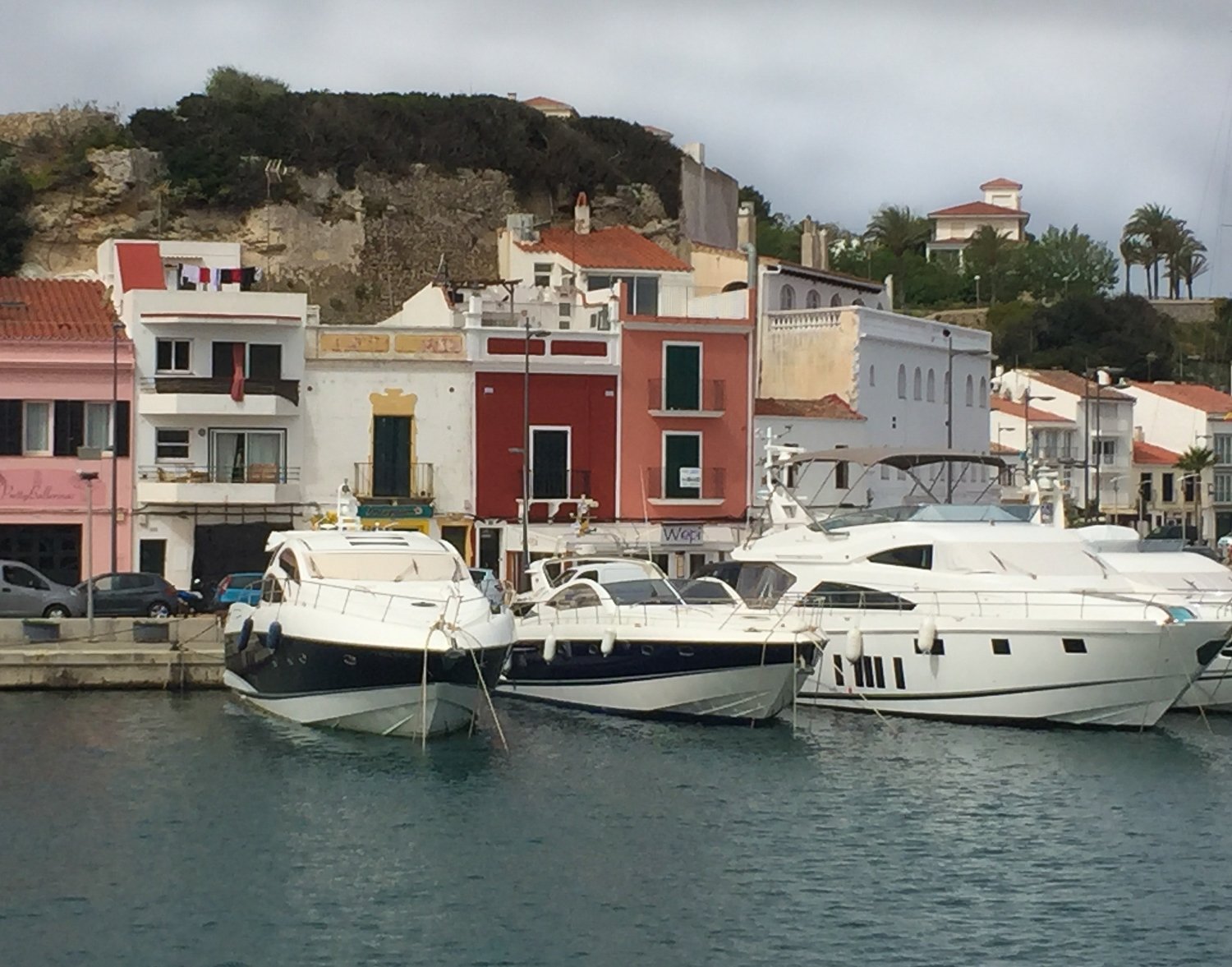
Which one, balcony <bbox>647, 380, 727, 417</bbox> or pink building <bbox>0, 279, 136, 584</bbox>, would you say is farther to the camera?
balcony <bbox>647, 380, 727, 417</bbox>

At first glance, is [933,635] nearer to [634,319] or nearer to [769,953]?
[769,953]

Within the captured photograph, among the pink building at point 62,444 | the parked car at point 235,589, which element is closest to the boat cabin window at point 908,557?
the parked car at point 235,589

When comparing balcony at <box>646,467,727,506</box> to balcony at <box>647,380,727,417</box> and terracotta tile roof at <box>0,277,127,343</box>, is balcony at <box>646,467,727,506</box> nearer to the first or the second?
balcony at <box>647,380,727,417</box>

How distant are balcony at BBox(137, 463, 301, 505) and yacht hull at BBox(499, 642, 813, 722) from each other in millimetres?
15343

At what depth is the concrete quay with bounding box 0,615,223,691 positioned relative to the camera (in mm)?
39281

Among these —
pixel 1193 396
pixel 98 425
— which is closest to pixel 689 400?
pixel 98 425

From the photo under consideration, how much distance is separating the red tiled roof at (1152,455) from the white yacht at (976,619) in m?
57.4

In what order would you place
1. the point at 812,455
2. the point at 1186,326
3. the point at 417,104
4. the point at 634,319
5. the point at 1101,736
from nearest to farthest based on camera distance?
1. the point at 1101,736
2. the point at 812,455
3. the point at 634,319
4. the point at 417,104
5. the point at 1186,326

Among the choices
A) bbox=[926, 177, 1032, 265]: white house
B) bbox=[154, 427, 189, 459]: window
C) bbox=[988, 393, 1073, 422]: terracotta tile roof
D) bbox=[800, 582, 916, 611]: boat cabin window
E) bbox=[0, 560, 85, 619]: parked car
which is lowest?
bbox=[0, 560, 85, 619]: parked car

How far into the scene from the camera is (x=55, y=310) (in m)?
53.4

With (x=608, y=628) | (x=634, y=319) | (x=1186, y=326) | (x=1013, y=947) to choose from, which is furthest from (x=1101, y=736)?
(x=1186, y=326)

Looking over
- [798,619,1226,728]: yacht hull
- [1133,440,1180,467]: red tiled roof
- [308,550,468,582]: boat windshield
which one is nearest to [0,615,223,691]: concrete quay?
[308,550,468,582]: boat windshield

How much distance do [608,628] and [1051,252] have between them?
9312 cm

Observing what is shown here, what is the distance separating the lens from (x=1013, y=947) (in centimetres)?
2228
